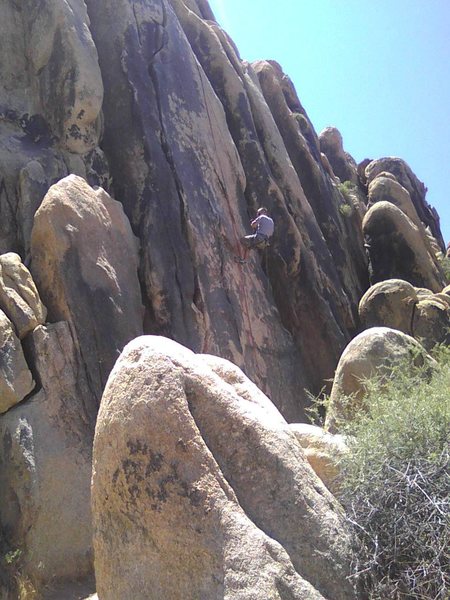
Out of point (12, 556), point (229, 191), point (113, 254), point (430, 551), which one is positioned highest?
point (229, 191)

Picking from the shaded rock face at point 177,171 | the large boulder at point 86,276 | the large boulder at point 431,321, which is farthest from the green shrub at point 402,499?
the large boulder at point 431,321

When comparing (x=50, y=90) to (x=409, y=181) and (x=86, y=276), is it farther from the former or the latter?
(x=409, y=181)

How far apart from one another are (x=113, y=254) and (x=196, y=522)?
8.21 meters

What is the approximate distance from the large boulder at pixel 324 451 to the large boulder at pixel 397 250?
16.3 metres

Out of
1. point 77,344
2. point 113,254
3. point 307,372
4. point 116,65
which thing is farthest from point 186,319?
point 116,65

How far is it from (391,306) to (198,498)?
14479 mm

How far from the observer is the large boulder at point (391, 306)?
1781 cm

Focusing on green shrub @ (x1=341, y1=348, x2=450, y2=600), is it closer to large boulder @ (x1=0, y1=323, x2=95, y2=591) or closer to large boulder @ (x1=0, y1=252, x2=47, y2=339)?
large boulder @ (x1=0, y1=323, x2=95, y2=591)

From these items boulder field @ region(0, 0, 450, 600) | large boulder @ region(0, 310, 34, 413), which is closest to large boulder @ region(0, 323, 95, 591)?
boulder field @ region(0, 0, 450, 600)

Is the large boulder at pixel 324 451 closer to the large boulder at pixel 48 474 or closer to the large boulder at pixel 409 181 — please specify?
the large boulder at pixel 48 474

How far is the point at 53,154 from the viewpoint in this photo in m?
13.5

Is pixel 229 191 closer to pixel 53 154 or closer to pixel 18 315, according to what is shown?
pixel 53 154

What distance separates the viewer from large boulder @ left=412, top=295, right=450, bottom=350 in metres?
17.3

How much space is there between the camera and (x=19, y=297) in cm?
998
